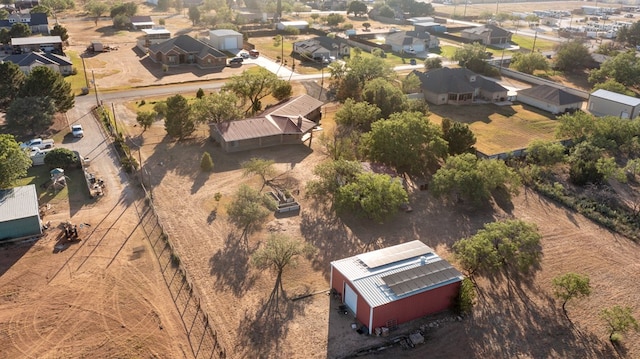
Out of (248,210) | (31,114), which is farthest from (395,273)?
(31,114)

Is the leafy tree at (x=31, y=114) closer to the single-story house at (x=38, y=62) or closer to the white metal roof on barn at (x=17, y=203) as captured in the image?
the white metal roof on barn at (x=17, y=203)

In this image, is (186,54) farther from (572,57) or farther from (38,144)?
(572,57)

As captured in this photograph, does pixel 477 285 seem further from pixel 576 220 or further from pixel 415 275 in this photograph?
pixel 576 220

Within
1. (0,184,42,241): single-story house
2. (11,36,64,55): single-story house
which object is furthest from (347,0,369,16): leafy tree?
(0,184,42,241): single-story house

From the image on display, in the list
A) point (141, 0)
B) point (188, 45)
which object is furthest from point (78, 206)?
point (141, 0)

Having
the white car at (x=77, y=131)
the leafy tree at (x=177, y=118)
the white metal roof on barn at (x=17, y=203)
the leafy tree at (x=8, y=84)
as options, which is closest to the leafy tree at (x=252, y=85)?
the leafy tree at (x=177, y=118)
